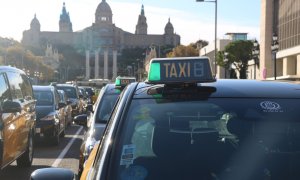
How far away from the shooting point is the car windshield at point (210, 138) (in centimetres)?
327

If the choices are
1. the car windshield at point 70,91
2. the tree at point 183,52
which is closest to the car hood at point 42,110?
the car windshield at point 70,91

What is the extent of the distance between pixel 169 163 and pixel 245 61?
8854 cm

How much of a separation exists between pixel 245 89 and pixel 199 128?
1.26ft

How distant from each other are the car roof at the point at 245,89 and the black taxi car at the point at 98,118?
11.9ft

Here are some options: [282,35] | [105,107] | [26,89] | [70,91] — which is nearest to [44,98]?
[26,89]

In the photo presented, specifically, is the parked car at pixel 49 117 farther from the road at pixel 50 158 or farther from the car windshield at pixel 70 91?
the car windshield at pixel 70 91

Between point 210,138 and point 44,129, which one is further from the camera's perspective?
point 44,129

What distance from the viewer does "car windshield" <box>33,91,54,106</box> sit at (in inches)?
614

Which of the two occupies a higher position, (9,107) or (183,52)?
(183,52)

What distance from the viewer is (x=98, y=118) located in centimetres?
874

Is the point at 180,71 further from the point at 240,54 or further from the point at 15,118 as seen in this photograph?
the point at 240,54

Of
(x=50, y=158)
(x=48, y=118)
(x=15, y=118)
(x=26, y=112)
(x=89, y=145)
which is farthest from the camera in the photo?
(x=48, y=118)

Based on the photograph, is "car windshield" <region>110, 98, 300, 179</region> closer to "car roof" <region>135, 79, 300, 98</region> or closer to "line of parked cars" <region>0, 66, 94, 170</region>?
"car roof" <region>135, 79, 300, 98</region>

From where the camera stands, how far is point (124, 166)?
126 inches
